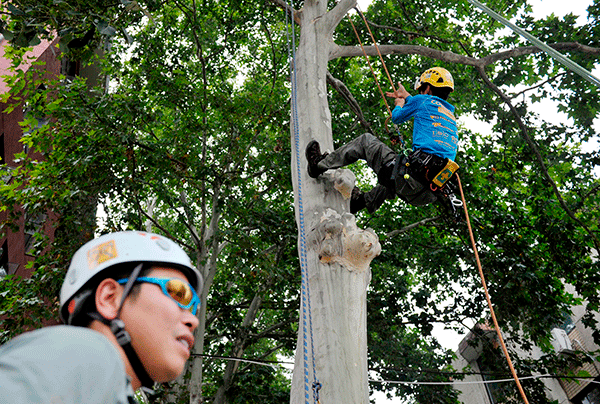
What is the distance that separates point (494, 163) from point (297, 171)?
6.40m

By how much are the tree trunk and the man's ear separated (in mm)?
1705

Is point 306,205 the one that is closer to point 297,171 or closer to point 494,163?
point 297,171

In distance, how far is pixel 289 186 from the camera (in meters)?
9.77

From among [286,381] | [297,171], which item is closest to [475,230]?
[297,171]

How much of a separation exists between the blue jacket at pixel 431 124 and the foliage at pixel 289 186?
5.89ft

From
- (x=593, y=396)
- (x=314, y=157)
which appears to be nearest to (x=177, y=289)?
(x=314, y=157)

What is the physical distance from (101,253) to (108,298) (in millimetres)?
149

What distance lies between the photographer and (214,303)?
1015cm

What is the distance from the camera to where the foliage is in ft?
27.1

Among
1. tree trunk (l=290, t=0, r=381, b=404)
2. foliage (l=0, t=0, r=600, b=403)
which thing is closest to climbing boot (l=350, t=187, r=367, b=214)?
tree trunk (l=290, t=0, r=381, b=404)

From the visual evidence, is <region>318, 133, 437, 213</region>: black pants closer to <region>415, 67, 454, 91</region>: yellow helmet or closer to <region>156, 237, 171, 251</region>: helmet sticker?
<region>415, 67, 454, 91</region>: yellow helmet

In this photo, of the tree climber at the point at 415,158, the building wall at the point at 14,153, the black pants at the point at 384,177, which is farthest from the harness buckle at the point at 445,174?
the building wall at the point at 14,153

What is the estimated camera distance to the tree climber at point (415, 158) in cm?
443

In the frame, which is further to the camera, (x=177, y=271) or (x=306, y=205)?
(x=306, y=205)
